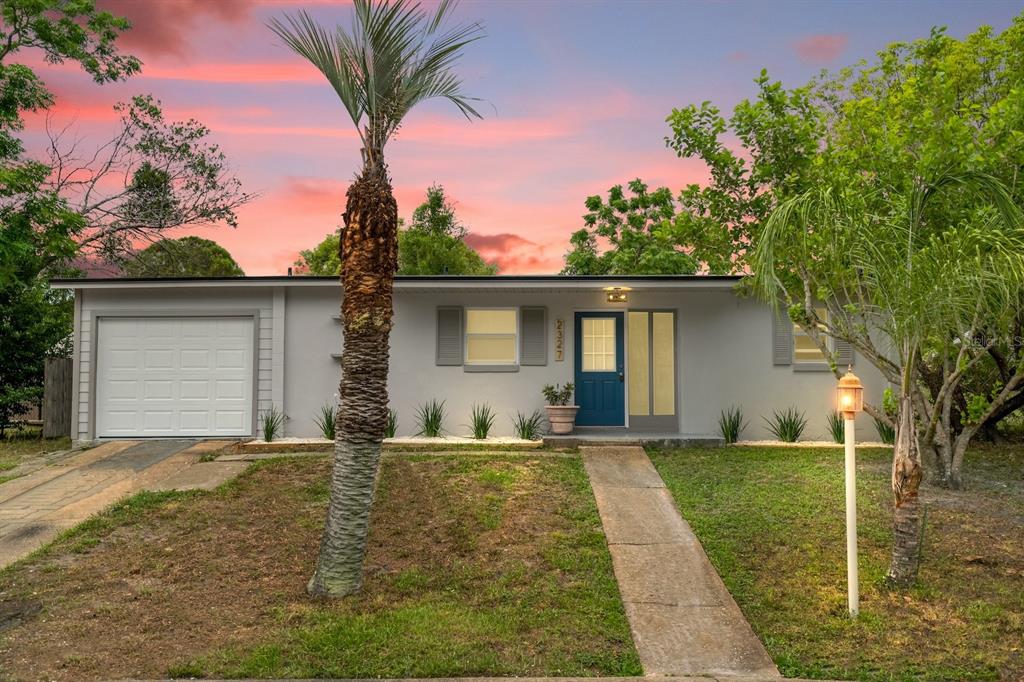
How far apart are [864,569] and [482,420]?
7.00 meters

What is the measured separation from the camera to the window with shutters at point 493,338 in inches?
476

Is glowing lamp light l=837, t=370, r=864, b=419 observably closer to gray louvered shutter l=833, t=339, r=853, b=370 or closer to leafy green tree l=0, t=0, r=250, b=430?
gray louvered shutter l=833, t=339, r=853, b=370

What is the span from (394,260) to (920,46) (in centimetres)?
1013

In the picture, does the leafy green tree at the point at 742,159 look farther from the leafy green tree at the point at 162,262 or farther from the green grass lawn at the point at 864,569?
the leafy green tree at the point at 162,262

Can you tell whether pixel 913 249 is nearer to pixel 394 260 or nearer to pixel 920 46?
pixel 394 260

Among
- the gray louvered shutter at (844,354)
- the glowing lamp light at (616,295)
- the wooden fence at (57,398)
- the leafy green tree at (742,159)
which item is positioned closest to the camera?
the leafy green tree at (742,159)

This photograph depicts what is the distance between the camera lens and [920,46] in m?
10.8

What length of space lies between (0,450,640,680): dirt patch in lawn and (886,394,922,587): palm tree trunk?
225 cm

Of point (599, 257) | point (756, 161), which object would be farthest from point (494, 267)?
point (756, 161)

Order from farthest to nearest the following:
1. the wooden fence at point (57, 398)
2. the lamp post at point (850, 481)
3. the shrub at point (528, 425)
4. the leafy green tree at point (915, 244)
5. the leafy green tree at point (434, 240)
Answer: the leafy green tree at point (434, 240) → the wooden fence at point (57, 398) → the shrub at point (528, 425) → the leafy green tree at point (915, 244) → the lamp post at point (850, 481)

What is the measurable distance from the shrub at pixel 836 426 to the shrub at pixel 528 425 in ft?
16.5

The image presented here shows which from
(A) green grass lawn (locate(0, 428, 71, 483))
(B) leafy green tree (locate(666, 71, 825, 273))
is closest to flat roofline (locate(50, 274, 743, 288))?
(B) leafy green tree (locate(666, 71, 825, 273))

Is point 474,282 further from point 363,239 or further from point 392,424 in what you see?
point 363,239

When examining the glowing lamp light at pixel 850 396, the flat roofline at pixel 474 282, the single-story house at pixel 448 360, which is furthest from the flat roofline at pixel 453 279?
the glowing lamp light at pixel 850 396
